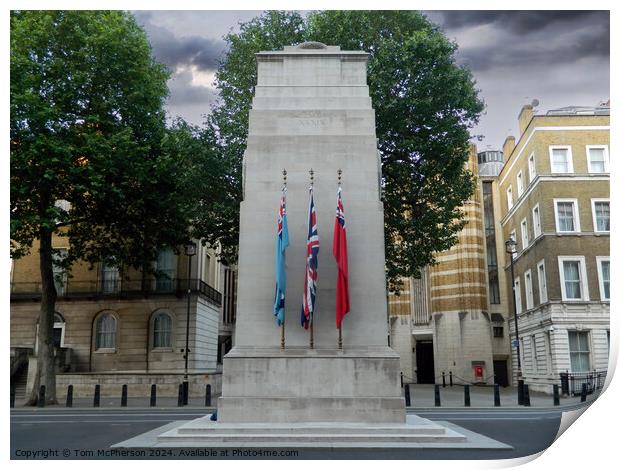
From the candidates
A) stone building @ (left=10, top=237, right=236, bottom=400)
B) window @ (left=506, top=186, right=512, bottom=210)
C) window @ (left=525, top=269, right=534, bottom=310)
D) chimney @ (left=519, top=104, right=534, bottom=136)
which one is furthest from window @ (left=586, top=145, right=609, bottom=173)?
stone building @ (left=10, top=237, right=236, bottom=400)

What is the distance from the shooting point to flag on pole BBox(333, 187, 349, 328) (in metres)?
10.7

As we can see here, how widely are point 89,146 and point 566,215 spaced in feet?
48.1

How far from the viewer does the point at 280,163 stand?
1187cm

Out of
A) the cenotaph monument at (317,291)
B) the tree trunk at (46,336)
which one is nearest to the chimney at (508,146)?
the cenotaph monument at (317,291)

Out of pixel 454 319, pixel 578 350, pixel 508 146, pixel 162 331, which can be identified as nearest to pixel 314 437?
pixel 578 350

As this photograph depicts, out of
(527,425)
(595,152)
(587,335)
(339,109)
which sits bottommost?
(527,425)

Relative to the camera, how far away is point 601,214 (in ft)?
35.5

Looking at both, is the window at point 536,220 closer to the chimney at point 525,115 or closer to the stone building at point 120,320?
the chimney at point 525,115

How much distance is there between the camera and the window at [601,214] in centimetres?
1081

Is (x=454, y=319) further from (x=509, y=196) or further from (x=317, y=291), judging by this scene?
(x=317, y=291)

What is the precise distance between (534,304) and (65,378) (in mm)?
20192

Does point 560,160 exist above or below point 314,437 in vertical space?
above

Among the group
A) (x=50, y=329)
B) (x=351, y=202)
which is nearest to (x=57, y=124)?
(x=50, y=329)

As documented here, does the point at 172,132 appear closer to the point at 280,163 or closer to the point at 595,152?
the point at 280,163
